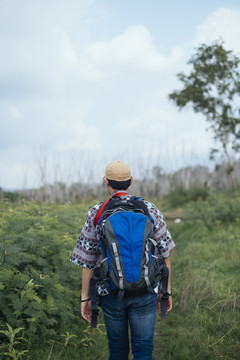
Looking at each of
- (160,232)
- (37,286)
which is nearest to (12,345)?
(37,286)

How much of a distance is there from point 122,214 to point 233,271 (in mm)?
4808

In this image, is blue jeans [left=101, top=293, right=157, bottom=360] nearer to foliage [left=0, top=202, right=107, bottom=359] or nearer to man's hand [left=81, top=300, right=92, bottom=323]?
man's hand [left=81, top=300, right=92, bottom=323]

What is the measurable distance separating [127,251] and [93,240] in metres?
0.36

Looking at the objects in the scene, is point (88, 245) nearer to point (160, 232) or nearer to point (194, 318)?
point (160, 232)

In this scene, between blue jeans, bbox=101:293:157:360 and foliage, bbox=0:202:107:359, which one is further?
foliage, bbox=0:202:107:359

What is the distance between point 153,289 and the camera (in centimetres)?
241

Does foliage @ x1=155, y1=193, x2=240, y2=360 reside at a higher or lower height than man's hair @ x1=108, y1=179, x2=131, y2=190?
lower

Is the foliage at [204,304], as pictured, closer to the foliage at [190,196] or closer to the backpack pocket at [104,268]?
the backpack pocket at [104,268]

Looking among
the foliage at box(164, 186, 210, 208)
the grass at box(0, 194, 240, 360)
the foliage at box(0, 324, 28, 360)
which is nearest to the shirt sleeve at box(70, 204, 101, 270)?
the foliage at box(0, 324, 28, 360)

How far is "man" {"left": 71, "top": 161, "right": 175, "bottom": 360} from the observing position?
2404mm

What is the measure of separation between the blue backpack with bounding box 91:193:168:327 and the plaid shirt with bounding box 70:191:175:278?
0.10 m

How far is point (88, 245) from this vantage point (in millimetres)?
2539

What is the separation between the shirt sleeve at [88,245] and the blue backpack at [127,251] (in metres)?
0.10

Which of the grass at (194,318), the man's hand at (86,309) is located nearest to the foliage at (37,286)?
the grass at (194,318)
